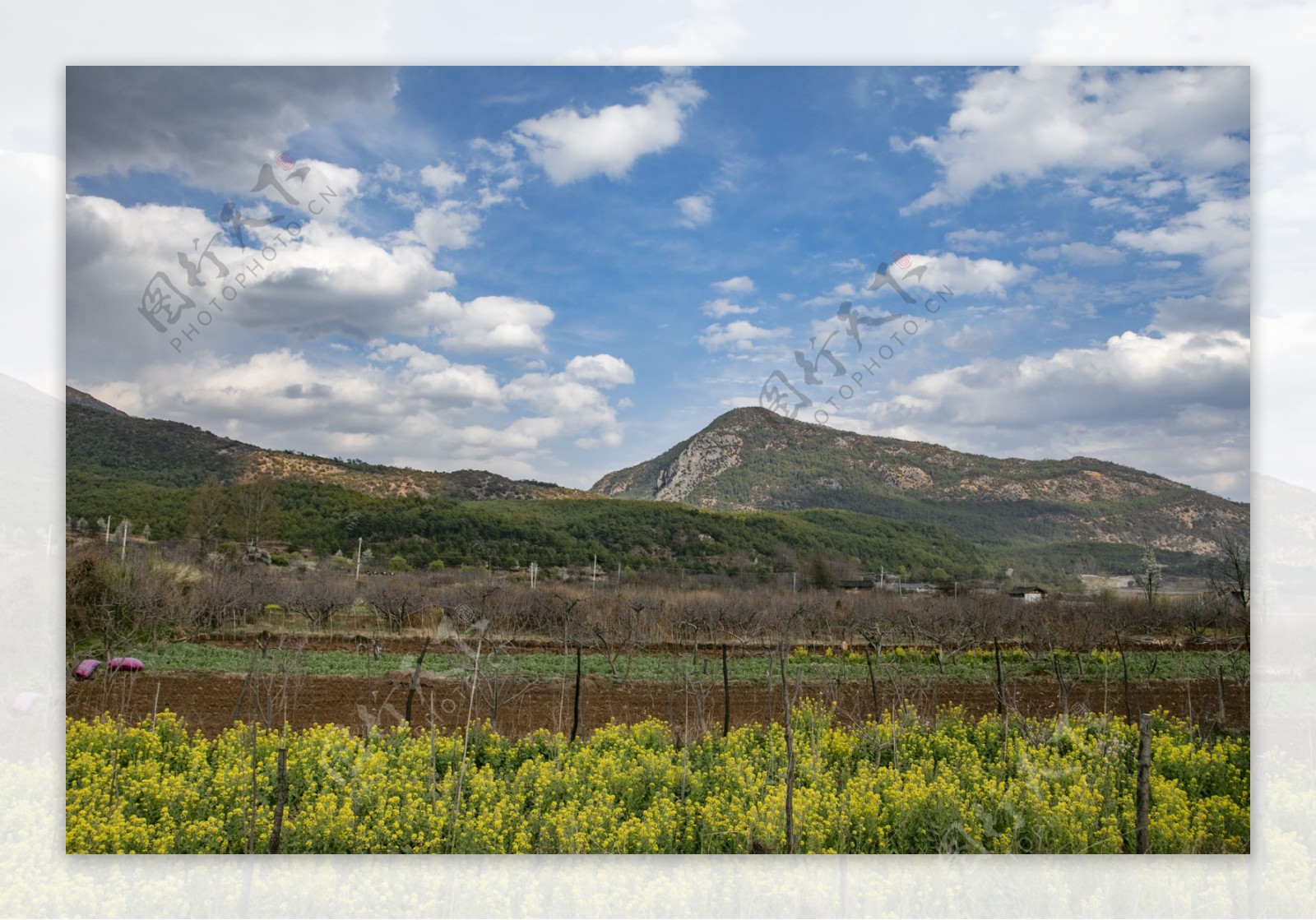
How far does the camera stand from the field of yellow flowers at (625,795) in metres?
3.73

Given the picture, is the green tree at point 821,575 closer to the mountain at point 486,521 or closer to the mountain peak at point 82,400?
the mountain at point 486,521

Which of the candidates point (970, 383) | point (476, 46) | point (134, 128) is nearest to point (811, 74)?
point (476, 46)

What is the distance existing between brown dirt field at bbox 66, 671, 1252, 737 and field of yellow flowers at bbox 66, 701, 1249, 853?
60 cm

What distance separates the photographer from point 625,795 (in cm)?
415

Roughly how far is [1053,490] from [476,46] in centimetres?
647

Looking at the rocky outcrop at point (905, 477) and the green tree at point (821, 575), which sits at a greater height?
the rocky outcrop at point (905, 477)

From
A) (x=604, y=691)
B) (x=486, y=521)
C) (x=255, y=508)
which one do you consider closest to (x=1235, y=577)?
(x=604, y=691)

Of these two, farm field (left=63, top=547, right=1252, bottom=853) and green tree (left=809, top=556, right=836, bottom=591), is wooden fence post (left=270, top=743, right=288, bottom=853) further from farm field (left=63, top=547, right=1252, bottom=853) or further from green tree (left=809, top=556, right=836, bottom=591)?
green tree (left=809, top=556, right=836, bottom=591)

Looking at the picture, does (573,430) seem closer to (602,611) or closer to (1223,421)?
(1223,421)

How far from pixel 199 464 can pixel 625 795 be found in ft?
A: 21.5

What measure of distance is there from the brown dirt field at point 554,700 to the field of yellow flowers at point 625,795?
23.4 inches

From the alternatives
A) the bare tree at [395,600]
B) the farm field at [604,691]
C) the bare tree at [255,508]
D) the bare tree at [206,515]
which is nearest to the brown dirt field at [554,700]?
the farm field at [604,691]

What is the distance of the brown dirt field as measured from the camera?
568 centimetres

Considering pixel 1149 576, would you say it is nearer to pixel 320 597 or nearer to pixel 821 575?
pixel 821 575
